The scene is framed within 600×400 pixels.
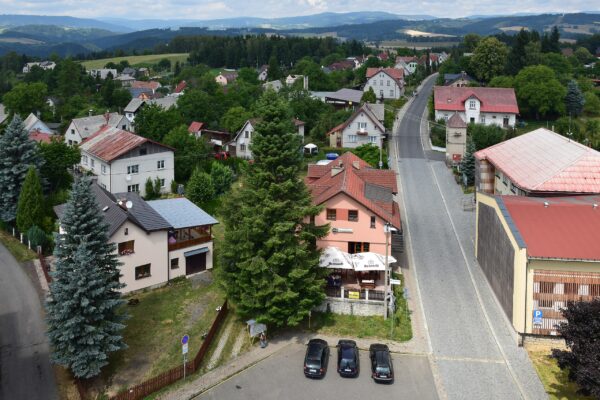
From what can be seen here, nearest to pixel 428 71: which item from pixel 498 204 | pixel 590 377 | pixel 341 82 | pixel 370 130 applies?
pixel 341 82

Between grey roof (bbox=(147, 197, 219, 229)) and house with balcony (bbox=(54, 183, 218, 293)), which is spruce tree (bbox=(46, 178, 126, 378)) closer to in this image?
house with balcony (bbox=(54, 183, 218, 293))

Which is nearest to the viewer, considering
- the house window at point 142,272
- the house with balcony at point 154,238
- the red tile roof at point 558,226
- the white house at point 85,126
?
the red tile roof at point 558,226

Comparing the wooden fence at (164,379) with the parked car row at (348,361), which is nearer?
the wooden fence at (164,379)

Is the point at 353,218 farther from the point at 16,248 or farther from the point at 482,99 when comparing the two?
the point at 482,99

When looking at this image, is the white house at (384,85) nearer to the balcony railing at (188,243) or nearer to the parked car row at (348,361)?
the balcony railing at (188,243)

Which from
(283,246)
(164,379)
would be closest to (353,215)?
(283,246)

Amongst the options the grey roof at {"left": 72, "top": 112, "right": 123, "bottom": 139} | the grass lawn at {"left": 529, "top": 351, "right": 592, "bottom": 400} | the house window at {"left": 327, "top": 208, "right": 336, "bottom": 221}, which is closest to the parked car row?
the grass lawn at {"left": 529, "top": 351, "right": 592, "bottom": 400}

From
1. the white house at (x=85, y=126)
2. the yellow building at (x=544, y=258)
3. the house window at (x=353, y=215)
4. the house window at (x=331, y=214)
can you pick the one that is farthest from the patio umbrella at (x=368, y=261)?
the white house at (x=85, y=126)
